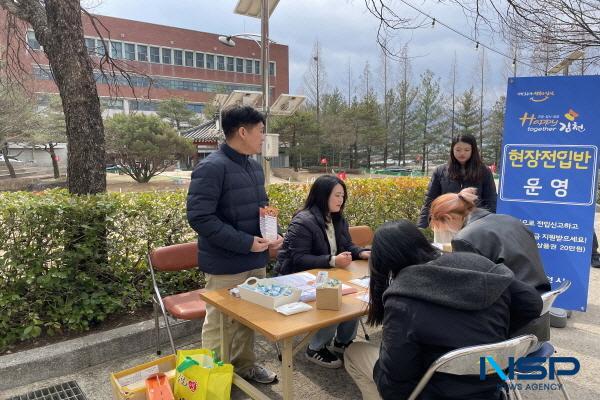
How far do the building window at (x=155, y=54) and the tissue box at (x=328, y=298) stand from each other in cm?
4882

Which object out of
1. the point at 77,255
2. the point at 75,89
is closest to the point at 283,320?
the point at 77,255

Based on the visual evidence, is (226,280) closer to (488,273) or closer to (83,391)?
(83,391)

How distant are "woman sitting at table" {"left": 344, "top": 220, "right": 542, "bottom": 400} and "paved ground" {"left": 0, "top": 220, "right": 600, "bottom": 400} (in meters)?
1.04

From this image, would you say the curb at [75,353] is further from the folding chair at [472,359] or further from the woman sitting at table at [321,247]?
the folding chair at [472,359]

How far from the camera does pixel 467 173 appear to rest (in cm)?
382

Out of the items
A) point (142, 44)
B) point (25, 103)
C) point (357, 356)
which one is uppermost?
point (142, 44)

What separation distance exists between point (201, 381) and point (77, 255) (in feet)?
5.06

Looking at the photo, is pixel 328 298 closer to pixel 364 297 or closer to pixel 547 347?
pixel 364 297

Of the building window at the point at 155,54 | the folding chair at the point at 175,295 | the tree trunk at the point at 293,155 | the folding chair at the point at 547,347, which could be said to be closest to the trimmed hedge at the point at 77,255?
the folding chair at the point at 175,295

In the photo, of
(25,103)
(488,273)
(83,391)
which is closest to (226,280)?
(83,391)

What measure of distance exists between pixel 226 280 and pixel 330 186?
0.97m

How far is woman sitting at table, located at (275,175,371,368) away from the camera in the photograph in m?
2.86

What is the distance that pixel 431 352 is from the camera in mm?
1531

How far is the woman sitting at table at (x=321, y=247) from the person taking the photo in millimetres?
2863
